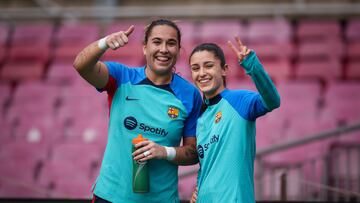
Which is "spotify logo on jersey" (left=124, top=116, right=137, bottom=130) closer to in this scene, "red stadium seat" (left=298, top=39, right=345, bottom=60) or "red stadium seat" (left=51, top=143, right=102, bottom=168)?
"red stadium seat" (left=51, top=143, right=102, bottom=168)

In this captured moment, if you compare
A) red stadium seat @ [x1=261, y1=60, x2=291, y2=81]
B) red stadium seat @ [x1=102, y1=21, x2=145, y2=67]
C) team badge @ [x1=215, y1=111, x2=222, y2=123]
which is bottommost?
team badge @ [x1=215, y1=111, x2=222, y2=123]

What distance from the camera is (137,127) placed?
7.78ft

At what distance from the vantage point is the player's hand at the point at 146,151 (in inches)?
88.5

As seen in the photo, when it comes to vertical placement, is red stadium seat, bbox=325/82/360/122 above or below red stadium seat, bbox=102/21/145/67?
below

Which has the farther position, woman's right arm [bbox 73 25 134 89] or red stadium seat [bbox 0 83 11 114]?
red stadium seat [bbox 0 83 11 114]

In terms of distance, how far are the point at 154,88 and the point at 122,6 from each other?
7.89 m

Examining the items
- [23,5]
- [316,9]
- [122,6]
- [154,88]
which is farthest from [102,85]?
[23,5]

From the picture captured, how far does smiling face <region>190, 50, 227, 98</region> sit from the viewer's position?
2455 millimetres

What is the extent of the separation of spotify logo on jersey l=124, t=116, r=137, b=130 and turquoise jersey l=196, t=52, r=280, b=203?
1.00ft

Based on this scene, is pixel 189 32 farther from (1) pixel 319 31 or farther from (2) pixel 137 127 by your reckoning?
(2) pixel 137 127

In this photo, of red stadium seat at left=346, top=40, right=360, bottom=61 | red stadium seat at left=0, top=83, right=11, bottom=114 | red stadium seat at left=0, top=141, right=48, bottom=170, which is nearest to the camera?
red stadium seat at left=0, top=141, right=48, bottom=170

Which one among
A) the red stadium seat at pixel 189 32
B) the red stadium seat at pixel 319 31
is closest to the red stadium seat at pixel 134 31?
the red stadium seat at pixel 189 32

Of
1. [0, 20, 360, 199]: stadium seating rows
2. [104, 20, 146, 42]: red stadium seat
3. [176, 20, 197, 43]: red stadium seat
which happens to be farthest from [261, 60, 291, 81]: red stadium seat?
[104, 20, 146, 42]: red stadium seat

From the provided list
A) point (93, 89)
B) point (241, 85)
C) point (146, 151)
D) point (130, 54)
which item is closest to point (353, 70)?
point (241, 85)
